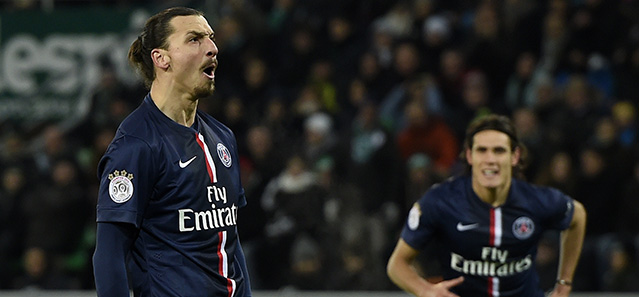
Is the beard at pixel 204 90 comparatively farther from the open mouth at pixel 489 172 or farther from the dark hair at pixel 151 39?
the open mouth at pixel 489 172

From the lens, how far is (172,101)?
3045 mm

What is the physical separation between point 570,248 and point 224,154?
2.41 m

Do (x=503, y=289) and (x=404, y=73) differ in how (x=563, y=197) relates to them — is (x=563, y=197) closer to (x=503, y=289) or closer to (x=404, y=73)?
(x=503, y=289)

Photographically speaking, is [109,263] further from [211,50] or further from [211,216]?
[211,50]

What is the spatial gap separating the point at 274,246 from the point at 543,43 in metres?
3.10

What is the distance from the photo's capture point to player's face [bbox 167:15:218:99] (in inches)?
117

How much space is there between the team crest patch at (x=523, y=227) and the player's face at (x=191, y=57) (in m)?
2.14

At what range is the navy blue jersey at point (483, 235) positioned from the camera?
4602mm

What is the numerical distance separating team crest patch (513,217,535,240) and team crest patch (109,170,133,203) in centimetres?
236

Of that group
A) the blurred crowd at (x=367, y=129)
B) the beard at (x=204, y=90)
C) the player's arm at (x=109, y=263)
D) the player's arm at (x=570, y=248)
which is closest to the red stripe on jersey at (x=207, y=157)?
the beard at (x=204, y=90)

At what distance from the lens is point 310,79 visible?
9.33 m

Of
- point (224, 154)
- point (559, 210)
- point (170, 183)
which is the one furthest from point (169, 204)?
point (559, 210)

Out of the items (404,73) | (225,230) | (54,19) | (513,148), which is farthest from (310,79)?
(225,230)

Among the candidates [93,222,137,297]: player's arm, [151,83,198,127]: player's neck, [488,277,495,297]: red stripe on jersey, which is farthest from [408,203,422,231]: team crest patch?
[93,222,137,297]: player's arm
